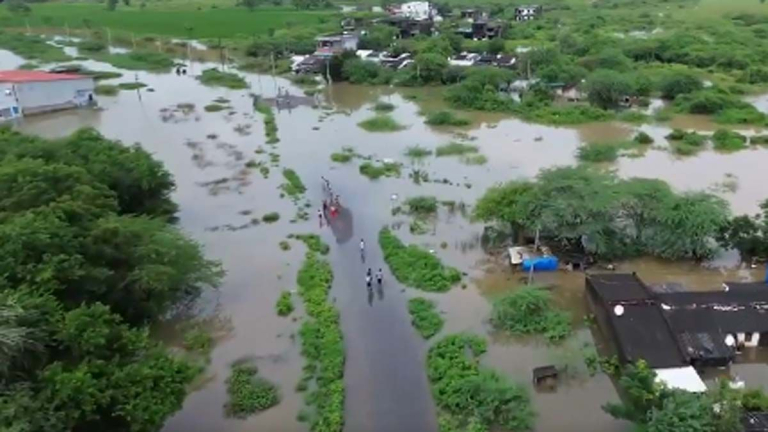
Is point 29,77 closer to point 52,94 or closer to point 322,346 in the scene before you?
point 52,94

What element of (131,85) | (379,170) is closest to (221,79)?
(131,85)

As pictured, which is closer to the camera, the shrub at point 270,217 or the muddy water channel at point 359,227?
the muddy water channel at point 359,227

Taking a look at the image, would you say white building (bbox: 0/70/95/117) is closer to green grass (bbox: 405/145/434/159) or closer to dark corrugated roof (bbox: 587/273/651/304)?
green grass (bbox: 405/145/434/159)

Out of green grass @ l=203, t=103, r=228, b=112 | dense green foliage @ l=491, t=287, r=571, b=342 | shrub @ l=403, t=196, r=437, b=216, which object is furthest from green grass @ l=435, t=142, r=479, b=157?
green grass @ l=203, t=103, r=228, b=112

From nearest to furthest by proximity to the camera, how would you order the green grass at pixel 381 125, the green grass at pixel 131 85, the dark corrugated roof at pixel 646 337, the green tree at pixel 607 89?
the dark corrugated roof at pixel 646 337 < the green grass at pixel 381 125 < the green tree at pixel 607 89 < the green grass at pixel 131 85

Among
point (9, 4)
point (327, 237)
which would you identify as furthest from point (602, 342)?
point (9, 4)

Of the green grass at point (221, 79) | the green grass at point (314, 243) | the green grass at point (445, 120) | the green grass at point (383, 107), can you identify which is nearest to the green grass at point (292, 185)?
the green grass at point (314, 243)

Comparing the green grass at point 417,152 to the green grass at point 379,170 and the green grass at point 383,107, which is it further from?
the green grass at point 383,107
